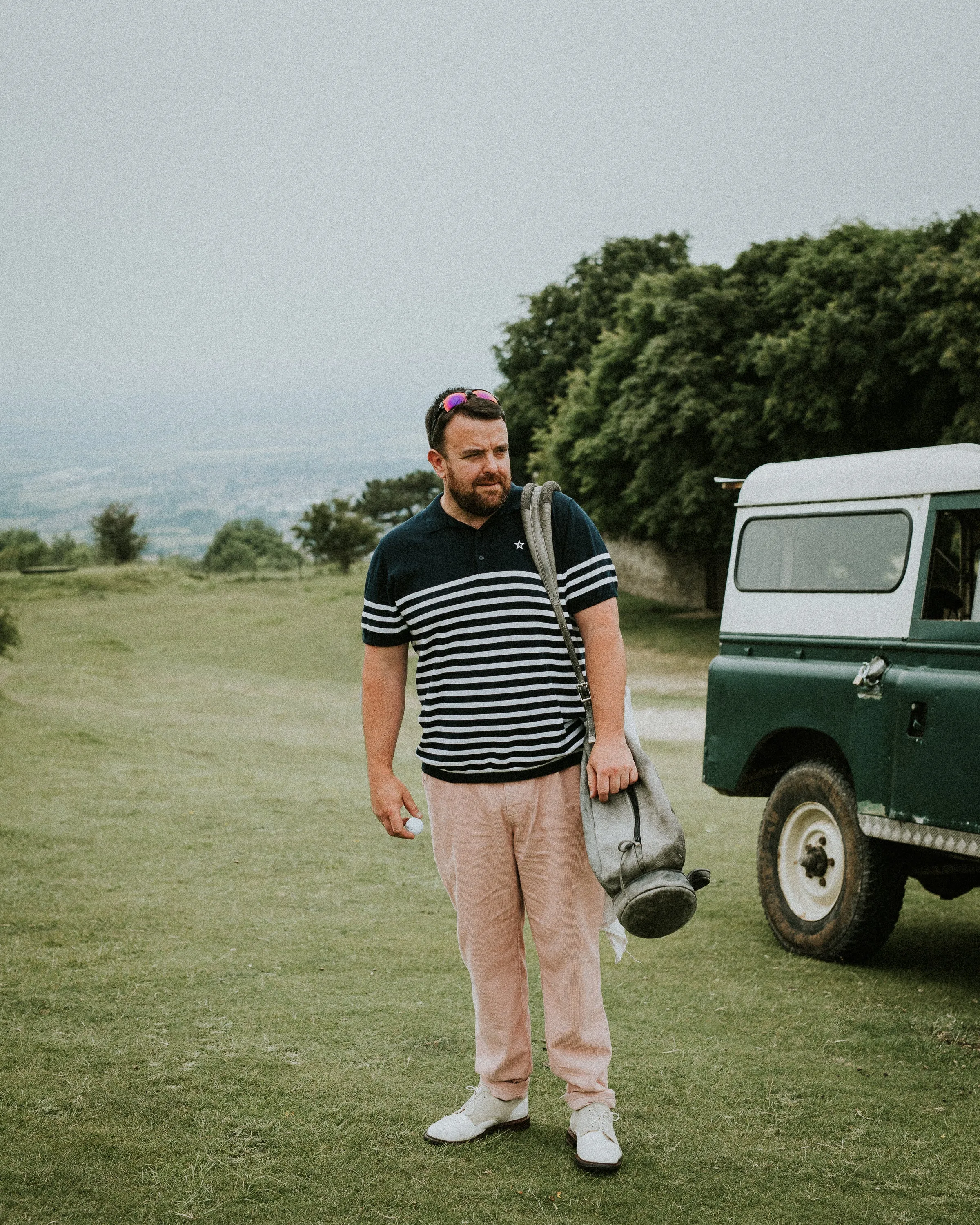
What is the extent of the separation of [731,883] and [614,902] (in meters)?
5.23

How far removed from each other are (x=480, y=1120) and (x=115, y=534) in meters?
52.2

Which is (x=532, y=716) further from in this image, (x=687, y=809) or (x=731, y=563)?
(x=687, y=809)

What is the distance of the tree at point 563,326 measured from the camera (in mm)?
45312

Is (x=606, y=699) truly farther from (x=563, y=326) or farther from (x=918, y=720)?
(x=563, y=326)

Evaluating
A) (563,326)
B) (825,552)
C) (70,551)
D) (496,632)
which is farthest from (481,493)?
(70,551)

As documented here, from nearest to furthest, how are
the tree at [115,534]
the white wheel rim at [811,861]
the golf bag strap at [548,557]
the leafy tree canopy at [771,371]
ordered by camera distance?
the golf bag strap at [548,557]
the white wheel rim at [811,861]
the leafy tree canopy at [771,371]
the tree at [115,534]

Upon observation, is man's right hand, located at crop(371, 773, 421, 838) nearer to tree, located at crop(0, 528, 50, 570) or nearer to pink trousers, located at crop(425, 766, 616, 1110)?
pink trousers, located at crop(425, 766, 616, 1110)

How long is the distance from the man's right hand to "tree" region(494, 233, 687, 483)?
4046cm

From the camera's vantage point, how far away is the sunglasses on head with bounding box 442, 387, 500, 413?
3.88 m

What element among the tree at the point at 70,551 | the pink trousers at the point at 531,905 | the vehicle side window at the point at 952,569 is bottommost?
the tree at the point at 70,551

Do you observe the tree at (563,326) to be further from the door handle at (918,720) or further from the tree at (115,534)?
the door handle at (918,720)

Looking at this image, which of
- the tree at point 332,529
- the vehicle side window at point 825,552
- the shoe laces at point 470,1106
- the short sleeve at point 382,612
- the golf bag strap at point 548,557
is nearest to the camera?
the golf bag strap at point 548,557

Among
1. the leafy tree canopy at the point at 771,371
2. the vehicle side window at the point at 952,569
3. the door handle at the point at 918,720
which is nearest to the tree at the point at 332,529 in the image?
the leafy tree canopy at the point at 771,371

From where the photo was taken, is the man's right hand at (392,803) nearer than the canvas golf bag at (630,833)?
No
